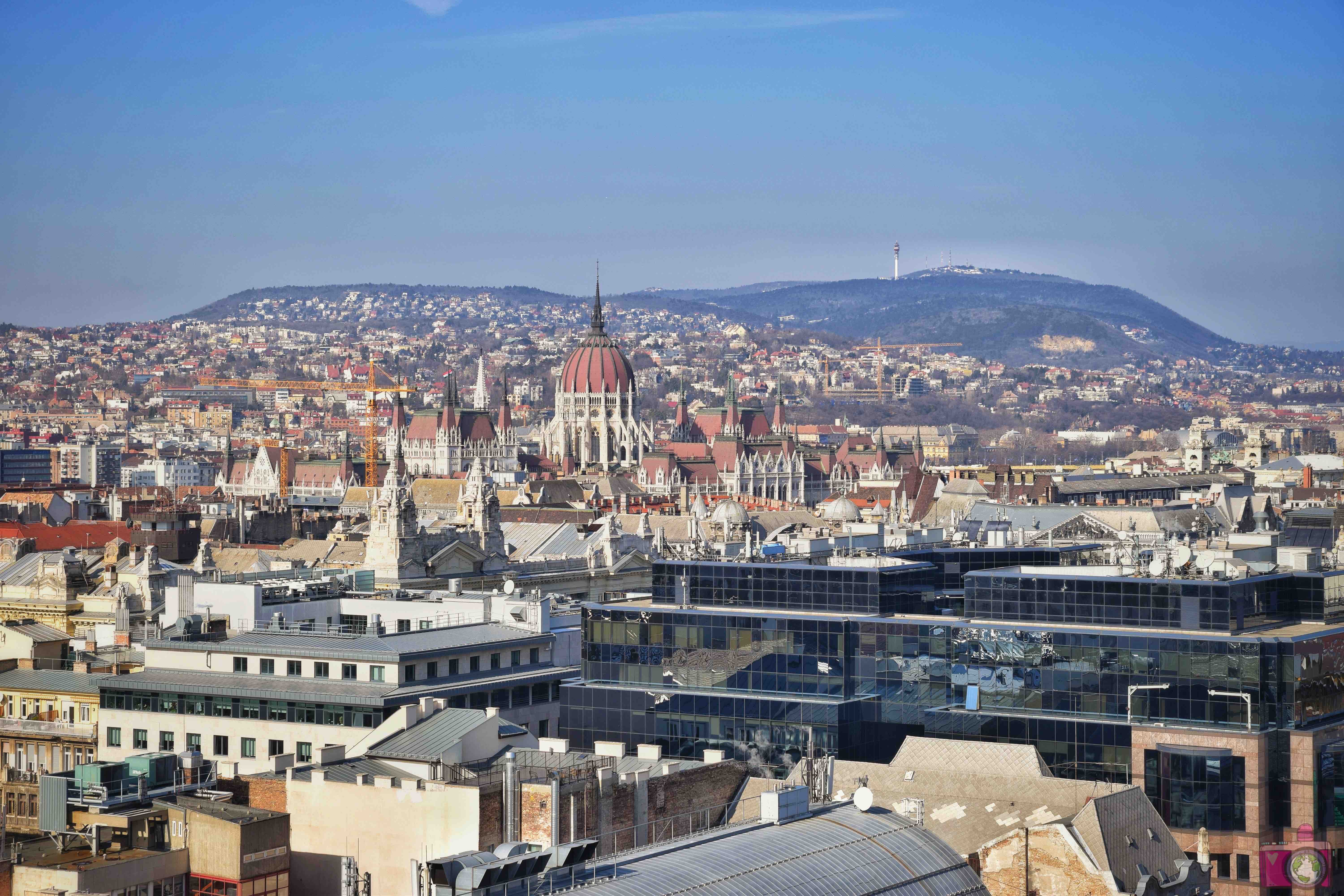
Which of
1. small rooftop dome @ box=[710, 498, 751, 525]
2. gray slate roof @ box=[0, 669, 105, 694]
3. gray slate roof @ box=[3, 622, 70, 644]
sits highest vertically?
small rooftop dome @ box=[710, 498, 751, 525]

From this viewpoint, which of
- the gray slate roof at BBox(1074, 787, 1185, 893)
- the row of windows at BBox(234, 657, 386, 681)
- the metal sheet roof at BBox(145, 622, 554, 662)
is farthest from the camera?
A: the metal sheet roof at BBox(145, 622, 554, 662)

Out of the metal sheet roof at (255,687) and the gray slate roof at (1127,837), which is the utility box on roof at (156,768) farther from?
the gray slate roof at (1127,837)

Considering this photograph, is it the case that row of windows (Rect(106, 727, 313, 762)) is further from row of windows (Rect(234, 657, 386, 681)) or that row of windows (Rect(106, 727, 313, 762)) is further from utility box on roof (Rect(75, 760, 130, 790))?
utility box on roof (Rect(75, 760, 130, 790))

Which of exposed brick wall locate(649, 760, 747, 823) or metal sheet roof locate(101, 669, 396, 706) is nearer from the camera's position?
exposed brick wall locate(649, 760, 747, 823)

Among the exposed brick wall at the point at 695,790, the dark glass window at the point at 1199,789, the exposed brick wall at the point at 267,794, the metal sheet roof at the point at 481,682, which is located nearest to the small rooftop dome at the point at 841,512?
the metal sheet roof at the point at 481,682

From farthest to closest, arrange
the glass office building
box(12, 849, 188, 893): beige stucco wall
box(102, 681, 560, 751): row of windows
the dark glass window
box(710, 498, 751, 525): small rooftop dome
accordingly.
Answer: box(710, 498, 751, 525): small rooftop dome → box(102, 681, 560, 751): row of windows → the glass office building → the dark glass window → box(12, 849, 188, 893): beige stucco wall

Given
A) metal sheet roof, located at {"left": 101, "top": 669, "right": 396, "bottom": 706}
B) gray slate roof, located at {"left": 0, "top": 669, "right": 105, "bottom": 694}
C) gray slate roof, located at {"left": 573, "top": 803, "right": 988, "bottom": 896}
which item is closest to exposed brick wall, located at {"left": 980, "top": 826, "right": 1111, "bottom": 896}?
gray slate roof, located at {"left": 573, "top": 803, "right": 988, "bottom": 896}

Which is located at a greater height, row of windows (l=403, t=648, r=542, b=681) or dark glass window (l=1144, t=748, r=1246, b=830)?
row of windows (l=403, t=648, r=542, b=681)
